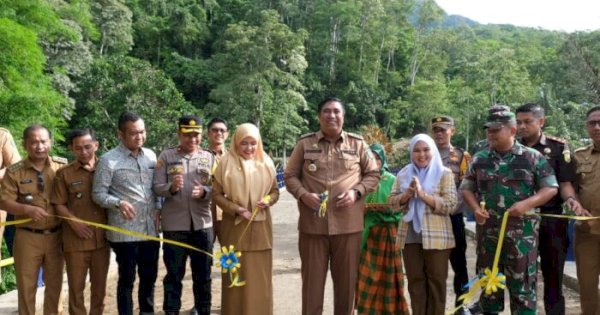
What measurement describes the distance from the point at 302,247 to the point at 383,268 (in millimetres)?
778

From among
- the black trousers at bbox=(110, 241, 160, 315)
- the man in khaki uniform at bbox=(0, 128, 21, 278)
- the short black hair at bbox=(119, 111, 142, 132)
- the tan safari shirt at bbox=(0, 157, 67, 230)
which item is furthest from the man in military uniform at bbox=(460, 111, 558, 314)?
the man in khaki uniform at bbox=(0, 128, 21, 278)

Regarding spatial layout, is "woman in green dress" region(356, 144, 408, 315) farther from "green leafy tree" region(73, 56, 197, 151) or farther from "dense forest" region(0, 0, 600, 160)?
"green leafy tree" region(73, 56, 197, 151)

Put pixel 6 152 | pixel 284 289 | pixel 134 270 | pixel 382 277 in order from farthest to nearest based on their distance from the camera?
pixel 284 289 → pixel 6 152 → pixel 382 277 → pixel 134 270

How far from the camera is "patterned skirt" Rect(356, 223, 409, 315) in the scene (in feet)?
14.6

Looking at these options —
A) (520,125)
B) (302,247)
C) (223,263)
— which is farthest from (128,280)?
(520,125)

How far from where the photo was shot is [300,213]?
4.20m

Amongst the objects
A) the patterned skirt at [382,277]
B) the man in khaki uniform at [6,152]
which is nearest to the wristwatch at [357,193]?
the patterned skirt at [382,277]

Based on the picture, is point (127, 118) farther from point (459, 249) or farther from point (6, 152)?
point (459, 249)

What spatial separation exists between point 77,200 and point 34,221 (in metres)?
0.35

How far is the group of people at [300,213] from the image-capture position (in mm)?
4094

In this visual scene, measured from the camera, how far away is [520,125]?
432 cm

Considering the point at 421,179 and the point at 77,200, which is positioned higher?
the point at 421,179

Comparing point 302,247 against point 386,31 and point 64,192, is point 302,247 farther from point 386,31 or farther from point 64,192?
point 386,31

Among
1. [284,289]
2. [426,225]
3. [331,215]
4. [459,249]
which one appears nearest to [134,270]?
[331,215]
